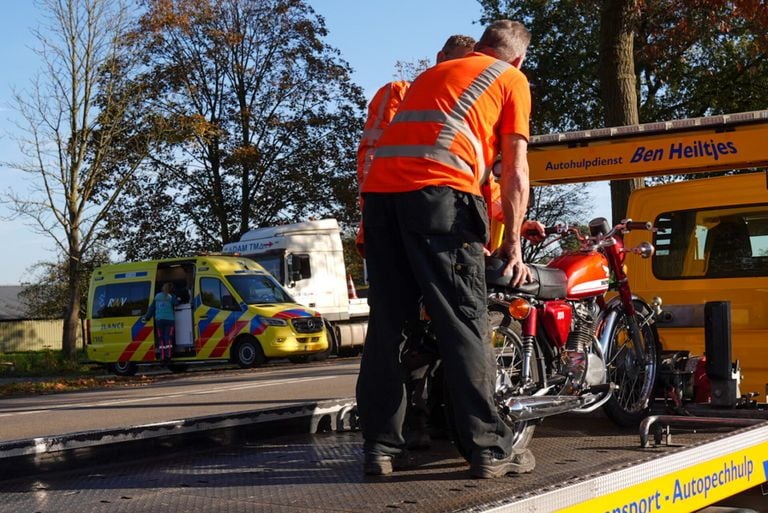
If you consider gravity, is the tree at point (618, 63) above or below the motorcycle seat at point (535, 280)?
above

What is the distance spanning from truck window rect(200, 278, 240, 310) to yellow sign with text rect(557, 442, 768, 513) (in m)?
20.6

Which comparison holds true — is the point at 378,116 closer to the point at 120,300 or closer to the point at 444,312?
the point at 444,312

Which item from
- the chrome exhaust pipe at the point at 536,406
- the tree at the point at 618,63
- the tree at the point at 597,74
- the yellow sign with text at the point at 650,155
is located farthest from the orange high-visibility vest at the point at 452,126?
the tree at the point at 597,74

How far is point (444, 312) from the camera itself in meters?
3.62

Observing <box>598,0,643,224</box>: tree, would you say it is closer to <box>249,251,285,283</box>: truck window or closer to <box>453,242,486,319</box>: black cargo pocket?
<box>453,242,486,319</box>: black cargo pocket

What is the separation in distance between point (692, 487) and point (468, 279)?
1029 mm

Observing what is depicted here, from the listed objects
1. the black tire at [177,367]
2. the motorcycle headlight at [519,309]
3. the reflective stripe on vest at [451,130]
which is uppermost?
the reflective stripe on vest at [451,130]

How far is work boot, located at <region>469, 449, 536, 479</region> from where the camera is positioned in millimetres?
3459

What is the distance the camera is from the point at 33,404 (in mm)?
15484

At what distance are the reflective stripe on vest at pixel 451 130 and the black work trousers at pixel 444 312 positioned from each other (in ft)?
0.43

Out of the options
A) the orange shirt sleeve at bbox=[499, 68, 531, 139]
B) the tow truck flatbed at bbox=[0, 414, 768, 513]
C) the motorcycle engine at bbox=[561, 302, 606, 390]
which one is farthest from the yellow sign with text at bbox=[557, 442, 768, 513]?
the orange shirt sleeve at bbox=[499, 68, 531, 139]

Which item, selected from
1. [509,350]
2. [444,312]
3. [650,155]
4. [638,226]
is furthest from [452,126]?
[650,155]

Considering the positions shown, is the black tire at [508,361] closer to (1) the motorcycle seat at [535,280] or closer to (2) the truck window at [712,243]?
(1) the motorcycle seat at [535,280]

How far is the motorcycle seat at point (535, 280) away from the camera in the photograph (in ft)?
13.3
